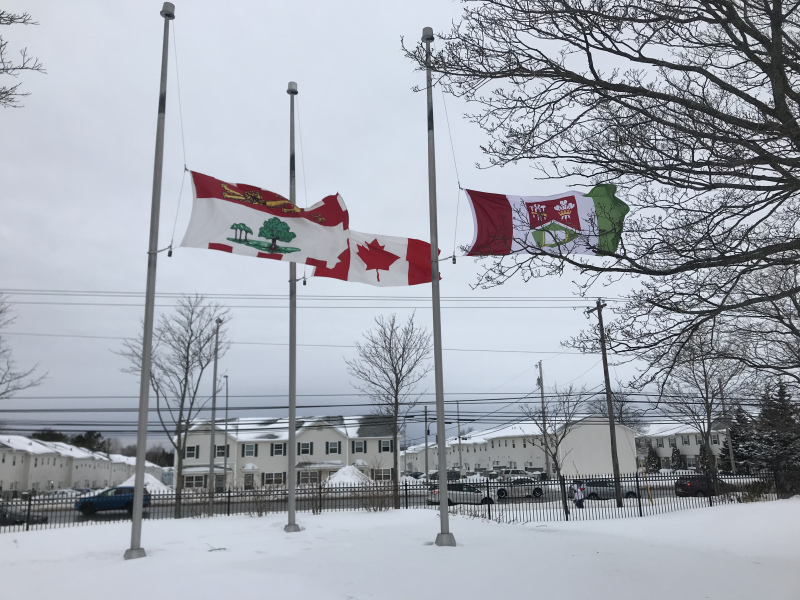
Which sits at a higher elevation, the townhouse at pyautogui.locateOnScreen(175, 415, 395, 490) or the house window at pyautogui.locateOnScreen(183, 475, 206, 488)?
the townhouse at pyautogui.locateOnScreen(175, 415, 395, 490)

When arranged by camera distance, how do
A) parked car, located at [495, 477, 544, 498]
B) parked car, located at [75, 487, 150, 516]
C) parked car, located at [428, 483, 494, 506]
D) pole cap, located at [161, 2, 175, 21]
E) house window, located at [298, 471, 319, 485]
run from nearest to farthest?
pole cap, located at [161, 2, 175, 21] < parked car, located at [75, 487, 150, 516] < parked car, located at [428, 483, 494, 506] < parked car, located at [495, 477, 544, 498] < house window, located at [298, 471, 319, 485]

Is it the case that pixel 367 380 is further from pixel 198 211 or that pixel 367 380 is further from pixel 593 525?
pixel 198 211

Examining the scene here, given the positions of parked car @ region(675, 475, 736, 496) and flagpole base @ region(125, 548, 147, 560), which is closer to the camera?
flagpole base @ region(125, 548, 147, 560)

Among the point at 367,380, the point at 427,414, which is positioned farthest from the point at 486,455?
the point at 367,380

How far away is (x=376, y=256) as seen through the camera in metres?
13.6

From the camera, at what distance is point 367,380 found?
26953mm

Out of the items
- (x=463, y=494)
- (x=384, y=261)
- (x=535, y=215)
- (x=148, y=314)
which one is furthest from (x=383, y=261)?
(x=463, y=494)

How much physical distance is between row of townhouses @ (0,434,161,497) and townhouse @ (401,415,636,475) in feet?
125

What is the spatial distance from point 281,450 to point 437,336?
49922mm

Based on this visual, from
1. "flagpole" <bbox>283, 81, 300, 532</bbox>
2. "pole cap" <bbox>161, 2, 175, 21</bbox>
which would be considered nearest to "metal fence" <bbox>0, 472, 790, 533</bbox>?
"flagpole" <bbox>283, 81, 300, 532</bbox>

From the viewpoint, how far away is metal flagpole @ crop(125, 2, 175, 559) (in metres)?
10.1

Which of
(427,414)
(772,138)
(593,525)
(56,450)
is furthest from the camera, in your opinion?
(56,450)

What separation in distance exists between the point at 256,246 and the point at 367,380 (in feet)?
52.6

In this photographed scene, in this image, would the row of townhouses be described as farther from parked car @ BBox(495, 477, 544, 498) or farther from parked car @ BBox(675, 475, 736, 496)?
parked car @ BBox(675, 475, 736, 496)
